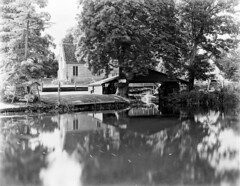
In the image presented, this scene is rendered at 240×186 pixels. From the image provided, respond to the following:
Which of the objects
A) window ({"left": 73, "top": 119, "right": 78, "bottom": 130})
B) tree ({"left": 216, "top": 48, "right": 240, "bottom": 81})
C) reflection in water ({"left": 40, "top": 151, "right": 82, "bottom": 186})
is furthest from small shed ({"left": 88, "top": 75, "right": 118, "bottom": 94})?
reflection in water ({"left": 40, "top": 151, "right": 82, "bottom": 186})

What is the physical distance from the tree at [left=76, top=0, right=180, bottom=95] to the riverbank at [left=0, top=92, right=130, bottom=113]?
10.3 feet

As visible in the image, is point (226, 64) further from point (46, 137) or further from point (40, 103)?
point (46, 137)

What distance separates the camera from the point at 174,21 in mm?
30578

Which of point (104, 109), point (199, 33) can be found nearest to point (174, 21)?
point (199, 33)

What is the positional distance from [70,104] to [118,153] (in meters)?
14.1

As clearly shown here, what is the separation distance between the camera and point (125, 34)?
26.6m

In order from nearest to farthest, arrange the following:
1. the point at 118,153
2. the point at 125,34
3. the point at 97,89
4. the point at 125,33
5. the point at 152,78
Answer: the point at 118,153, the point at 125,33, the point at 125,34, the point at 152,78, the point at 97,89

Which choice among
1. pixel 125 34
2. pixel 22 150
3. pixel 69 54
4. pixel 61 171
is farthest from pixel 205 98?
pixel 61 171

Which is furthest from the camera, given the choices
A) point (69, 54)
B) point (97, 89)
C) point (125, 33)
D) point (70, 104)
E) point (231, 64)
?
point (69, 54)

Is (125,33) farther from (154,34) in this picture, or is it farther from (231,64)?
(231,64)

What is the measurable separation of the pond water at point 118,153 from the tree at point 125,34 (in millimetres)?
11447

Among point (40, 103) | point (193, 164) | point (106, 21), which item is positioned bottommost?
point (193, 164)

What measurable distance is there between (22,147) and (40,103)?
1160cm

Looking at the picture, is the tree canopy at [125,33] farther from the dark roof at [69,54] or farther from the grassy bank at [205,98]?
the dark roof at [69,54]
